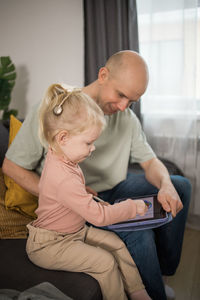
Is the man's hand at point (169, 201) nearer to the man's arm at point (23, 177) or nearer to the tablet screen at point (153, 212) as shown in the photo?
the tablet screen at point (153, 212)

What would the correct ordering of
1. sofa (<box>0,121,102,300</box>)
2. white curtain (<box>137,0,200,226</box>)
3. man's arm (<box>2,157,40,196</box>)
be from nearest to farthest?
1. sofa (<box>0,121,102,300</box>)
2. man's arm (<box>2,157,40,196</box>)
3. white curtain (<box>137,0,200,226</box>)

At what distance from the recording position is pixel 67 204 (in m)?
1.03

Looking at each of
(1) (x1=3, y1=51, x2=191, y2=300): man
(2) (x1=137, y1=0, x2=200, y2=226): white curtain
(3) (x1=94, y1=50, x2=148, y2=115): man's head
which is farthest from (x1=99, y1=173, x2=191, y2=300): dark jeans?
(2) (x1=137, y1=0, x2=200, y2=226): white curtain

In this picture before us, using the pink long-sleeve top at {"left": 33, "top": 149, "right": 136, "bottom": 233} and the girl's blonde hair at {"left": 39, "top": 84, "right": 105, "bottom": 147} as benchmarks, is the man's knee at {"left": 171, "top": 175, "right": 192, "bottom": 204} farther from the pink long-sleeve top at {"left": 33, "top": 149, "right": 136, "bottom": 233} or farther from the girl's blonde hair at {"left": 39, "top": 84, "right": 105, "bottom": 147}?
the girl's blonde hair at {"left": 39, "top": 84, "right": 105, "bottom": 147}

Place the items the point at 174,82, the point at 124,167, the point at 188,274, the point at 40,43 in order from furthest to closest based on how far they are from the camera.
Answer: the point at 40,43 < the point at 174,82 < the point at 188,274 < the point at 124,167

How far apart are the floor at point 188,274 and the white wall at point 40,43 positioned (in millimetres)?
1714

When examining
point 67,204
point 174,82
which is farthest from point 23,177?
point 174,82

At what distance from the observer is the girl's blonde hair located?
100 centimetres

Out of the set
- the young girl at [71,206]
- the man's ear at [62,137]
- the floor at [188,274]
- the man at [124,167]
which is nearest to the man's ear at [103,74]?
the man at [124,167]

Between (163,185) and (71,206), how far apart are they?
0.58 metres

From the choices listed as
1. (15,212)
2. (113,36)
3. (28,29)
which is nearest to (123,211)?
(15,212)

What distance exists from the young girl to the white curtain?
136 cm

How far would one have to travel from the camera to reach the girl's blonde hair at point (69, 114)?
1.00 meters

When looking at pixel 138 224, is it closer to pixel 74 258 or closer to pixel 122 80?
pixel 74 258
